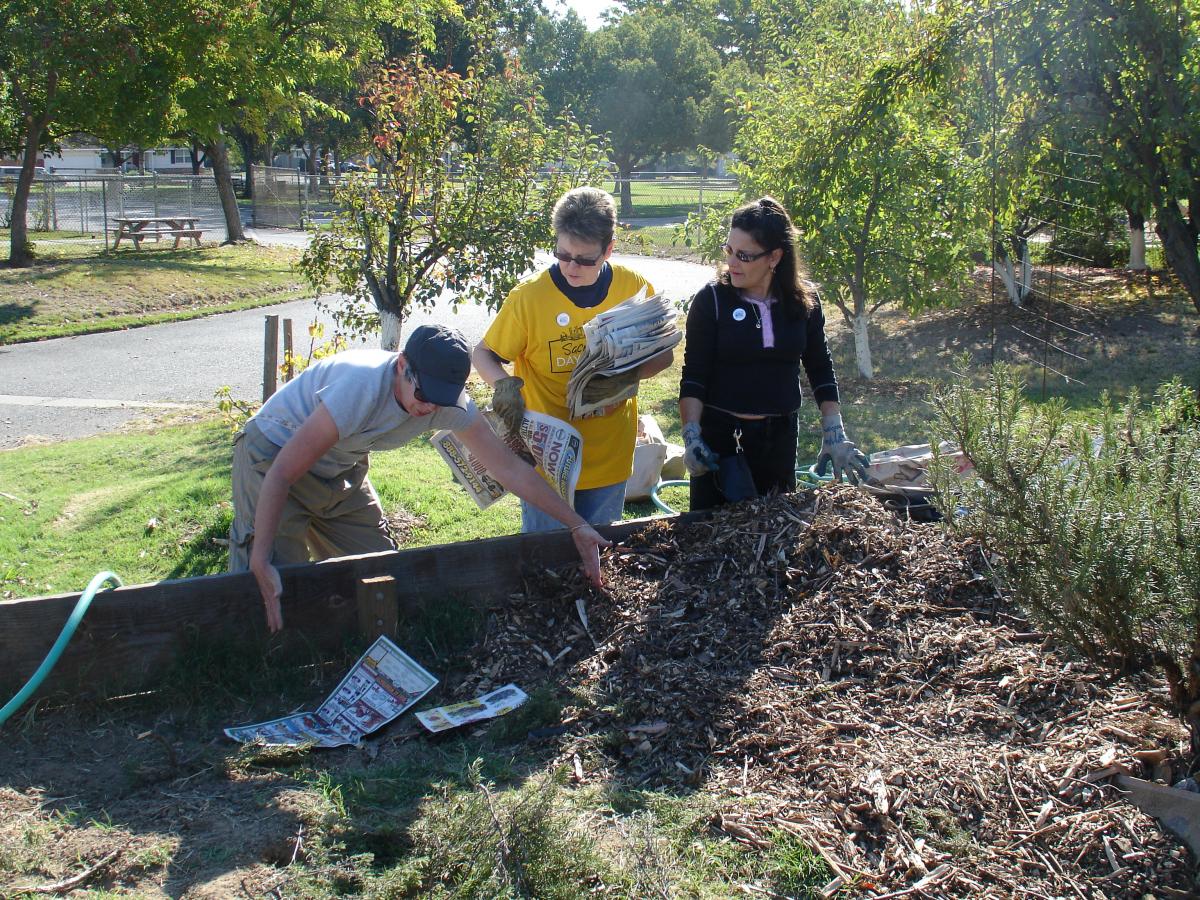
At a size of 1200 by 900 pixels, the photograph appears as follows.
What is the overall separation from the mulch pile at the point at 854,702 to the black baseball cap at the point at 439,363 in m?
0.95

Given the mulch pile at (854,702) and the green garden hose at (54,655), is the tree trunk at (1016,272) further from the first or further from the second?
the green garden hose at (54,655)

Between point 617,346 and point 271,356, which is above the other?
point 617,346

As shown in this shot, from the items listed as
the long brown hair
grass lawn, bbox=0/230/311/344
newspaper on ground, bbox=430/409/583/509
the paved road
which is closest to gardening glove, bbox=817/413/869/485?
the long brown hair

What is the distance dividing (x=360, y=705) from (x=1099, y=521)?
2.28 metres

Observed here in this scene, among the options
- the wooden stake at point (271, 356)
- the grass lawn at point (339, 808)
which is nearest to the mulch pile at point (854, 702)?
the grass lawn at point (339, 808)

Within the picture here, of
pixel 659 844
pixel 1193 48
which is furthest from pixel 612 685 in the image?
pixel 1193 48

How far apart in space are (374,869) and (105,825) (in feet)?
2.55

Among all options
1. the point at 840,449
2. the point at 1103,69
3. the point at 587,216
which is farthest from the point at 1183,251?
the point at 587,216

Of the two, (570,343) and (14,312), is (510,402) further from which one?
(14,312)

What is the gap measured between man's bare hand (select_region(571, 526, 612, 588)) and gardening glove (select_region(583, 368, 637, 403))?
0.51 m

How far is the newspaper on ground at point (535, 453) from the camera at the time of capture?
3986 mm

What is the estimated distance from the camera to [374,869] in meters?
2.58

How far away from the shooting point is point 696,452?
3.94 metres

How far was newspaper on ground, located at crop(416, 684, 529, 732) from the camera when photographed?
10.6ft
